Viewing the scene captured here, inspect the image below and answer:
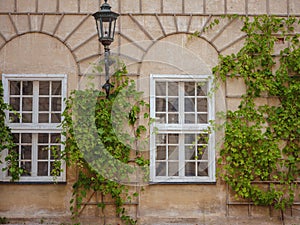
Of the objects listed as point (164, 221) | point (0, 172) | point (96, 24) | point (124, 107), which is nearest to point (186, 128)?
point (124, 107)

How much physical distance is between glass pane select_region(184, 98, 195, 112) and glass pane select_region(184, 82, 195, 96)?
0.10 metres

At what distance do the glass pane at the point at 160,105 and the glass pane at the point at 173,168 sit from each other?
0.86 meters

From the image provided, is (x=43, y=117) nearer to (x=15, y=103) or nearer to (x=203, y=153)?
(x=15, y=103)

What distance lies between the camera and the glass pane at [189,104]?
7.21 m

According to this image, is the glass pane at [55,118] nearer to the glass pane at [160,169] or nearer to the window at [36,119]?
the window at [36,119]

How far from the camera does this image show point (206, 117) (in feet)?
23.6

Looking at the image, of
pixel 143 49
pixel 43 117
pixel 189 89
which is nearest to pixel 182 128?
pixel 189 89

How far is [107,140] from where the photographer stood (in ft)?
22.3

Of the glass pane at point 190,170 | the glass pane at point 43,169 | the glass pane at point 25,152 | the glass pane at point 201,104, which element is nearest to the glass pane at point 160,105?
the glass pane at point 201,104

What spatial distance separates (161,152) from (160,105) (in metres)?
0.74

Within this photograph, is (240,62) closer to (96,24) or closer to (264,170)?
(264,170)

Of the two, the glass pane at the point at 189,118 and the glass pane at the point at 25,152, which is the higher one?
the glass pane at the point at 189,118

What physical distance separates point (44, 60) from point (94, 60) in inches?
30.4

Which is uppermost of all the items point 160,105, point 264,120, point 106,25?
point 106,25
